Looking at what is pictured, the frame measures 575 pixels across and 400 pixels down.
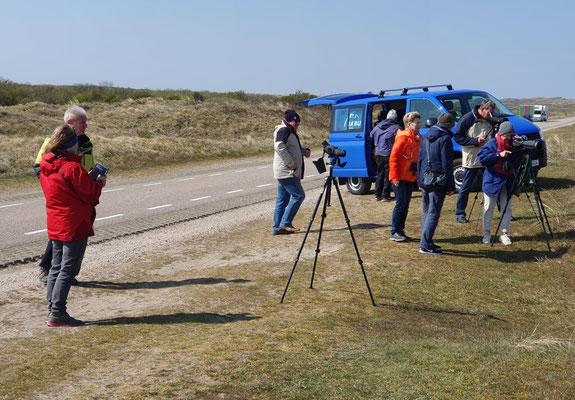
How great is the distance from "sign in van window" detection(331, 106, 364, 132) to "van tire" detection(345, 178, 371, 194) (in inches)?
49.6

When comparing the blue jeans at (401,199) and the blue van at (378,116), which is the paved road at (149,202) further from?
the blue jeans at (401,199)

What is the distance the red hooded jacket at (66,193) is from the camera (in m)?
5.54

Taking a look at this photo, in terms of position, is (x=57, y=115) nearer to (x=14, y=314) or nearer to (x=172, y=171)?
(x=172, y=171)

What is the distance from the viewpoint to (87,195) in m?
5.58

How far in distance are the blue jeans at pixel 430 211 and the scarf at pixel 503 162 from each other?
960 millimetres

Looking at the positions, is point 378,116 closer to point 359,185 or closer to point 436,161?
point 359,185

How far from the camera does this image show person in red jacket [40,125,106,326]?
5543 millimetres

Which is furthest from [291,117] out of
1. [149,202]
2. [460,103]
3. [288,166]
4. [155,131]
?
[155,131]

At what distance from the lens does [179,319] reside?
588cm

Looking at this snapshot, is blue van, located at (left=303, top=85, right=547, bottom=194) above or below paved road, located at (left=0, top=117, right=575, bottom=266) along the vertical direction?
above

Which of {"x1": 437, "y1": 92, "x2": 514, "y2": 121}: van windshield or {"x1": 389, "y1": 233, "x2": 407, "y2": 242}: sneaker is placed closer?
{"x1": 389, "y1": 233, "x2": 407, "y2": 242}: sneaker

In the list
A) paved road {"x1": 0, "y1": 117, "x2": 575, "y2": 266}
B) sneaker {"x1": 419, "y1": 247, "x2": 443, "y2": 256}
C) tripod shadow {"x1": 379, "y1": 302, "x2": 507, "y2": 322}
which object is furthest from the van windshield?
tripod shadow {"x1": 379, "y1": 302, "x2": 507, "y2": 322}

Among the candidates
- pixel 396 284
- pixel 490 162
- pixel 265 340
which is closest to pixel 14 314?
pixel 265 340

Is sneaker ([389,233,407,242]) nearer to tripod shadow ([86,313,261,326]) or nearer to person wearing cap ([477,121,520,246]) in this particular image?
person wearing cap ([477,121,520,246])
